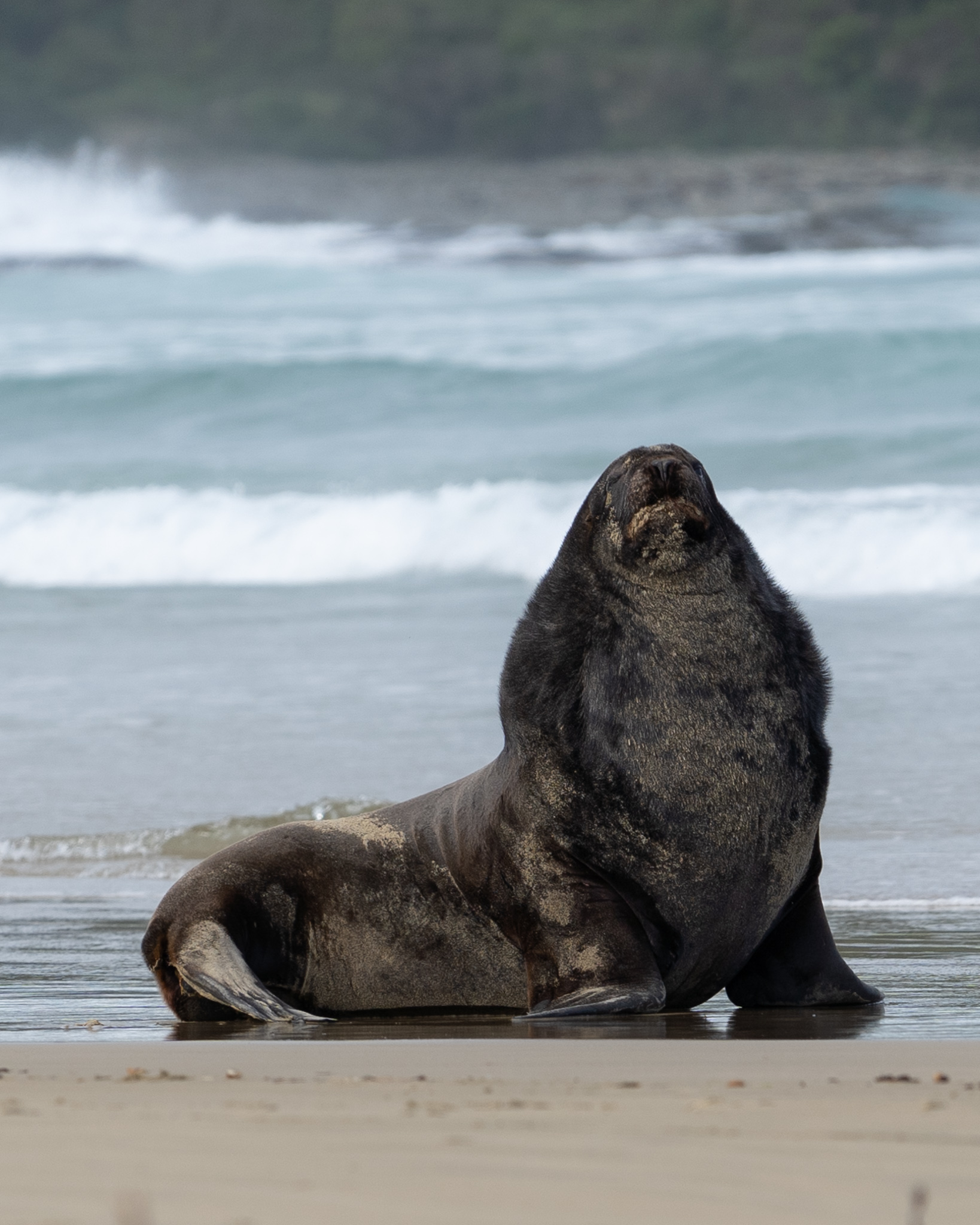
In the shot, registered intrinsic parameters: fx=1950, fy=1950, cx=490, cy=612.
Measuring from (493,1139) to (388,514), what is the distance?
641 inches

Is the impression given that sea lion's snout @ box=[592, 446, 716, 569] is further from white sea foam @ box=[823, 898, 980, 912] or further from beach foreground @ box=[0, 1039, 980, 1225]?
white sea foam @ box=[823, 898, 980, 912]

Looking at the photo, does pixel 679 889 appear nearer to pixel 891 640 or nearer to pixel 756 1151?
pixel 756 1151

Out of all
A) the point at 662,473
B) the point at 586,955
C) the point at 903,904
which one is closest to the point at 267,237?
the point at 903,904

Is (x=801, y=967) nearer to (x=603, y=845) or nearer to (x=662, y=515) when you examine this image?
(x=603, y=845)

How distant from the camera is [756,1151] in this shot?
2420 mm

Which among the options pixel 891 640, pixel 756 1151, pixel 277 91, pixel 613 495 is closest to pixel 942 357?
pixel 891 640

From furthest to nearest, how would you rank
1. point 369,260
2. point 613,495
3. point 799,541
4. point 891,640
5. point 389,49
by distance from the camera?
point 389,49
point 369,260
point 799,541
point 891,640
point 613,495

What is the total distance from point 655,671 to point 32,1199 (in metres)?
2.48

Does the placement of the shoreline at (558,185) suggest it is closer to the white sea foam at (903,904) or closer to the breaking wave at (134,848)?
the breaking wave at (134,848)

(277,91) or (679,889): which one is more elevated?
(277,91)

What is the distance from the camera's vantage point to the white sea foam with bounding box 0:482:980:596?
15758mm

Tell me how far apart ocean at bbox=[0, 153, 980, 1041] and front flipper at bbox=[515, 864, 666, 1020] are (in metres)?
0.09

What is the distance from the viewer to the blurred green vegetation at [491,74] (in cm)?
4128

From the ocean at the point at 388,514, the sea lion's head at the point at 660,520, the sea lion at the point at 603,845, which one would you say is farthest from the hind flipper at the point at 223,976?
the sea lion's head at the point at 660,520
